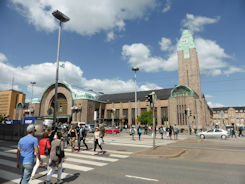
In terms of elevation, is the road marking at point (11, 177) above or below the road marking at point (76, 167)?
above

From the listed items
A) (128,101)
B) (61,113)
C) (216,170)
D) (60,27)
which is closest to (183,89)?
(128,101)

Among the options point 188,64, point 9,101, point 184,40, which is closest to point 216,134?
point 188,64

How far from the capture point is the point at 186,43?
6819 centimetres

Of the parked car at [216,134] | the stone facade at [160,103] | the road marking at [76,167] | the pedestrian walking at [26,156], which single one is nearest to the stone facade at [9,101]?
the stone facade at [160,103]

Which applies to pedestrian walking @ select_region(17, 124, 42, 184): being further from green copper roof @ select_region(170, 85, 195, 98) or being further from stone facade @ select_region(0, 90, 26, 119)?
stone facade @ select_region(0, 90, 26, 119)

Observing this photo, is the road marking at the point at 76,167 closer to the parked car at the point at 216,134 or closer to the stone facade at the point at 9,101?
the parked car at the point at 216,134

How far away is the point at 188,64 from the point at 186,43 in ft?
29.2

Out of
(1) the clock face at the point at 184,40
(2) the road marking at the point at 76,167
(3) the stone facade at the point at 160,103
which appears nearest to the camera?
(2) the road marking at the point at 76,167

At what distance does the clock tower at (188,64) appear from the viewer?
215 feet

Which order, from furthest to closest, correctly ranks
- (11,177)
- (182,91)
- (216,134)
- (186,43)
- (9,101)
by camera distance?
(9,101) → (186,43) → (182,91) → (216,134) → (11,177)

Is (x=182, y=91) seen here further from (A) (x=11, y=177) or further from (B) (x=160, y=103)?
(A) (x=11, y=177)

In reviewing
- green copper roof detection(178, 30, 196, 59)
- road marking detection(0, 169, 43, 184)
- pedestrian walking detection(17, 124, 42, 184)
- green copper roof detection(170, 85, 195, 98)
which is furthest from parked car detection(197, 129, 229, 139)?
green copper roof detection(178, 30, 196, 59)

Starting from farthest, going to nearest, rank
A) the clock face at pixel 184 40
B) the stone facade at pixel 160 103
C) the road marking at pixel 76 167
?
the clock face at pixel 184 40, the stone facade at pixel 160 103, the road marking at pixel 76 167

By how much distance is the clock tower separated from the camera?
65438 millimetres
